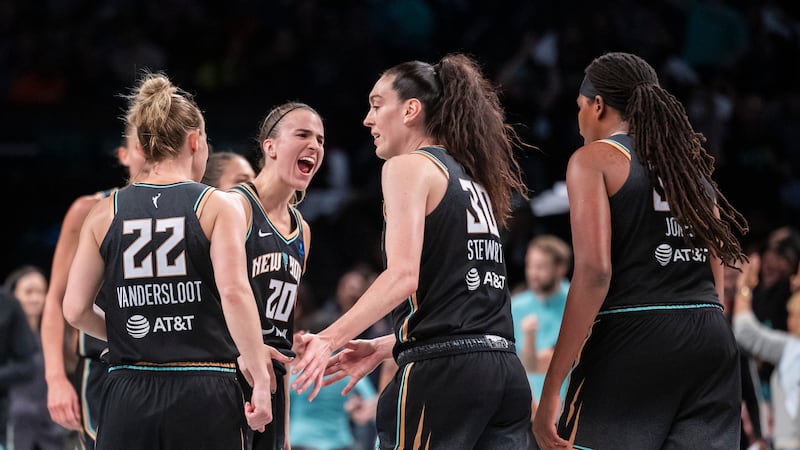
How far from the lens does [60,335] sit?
210 inches

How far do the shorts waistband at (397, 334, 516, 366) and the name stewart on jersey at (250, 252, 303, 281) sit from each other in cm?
98

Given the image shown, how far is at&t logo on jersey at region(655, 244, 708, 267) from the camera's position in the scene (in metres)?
3.98

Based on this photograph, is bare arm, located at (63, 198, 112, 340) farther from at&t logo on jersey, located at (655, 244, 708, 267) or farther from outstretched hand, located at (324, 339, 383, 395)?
at&t logo on jersey, located at (655, 244, 708, 267)

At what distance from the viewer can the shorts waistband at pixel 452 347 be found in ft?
12.6

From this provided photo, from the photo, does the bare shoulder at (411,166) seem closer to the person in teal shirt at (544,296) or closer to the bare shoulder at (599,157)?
the bare shoulder at (599,157)

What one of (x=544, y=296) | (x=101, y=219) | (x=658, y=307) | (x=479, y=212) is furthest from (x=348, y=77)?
(x=658, y=307)

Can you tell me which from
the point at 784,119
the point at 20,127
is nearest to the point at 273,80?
the point at 20,127

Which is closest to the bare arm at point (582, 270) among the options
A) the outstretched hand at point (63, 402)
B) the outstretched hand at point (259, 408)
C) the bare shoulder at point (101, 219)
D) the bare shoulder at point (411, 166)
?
the bare shoulder at point (411, 166)

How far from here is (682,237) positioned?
4.01 meters

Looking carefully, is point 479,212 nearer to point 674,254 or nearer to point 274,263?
point 674,254

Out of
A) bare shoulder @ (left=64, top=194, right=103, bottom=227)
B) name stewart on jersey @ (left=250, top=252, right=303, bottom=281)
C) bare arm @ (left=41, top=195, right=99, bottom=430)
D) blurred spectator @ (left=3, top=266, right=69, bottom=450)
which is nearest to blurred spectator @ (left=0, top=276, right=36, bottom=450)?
blurred spectator @ (left=3, top=266, right=69, bottom=450)

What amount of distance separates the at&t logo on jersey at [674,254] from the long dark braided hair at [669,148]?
0.04 metres

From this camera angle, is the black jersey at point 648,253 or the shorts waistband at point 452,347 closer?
the shorts waistband at point 452,347

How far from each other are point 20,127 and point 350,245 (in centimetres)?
340
